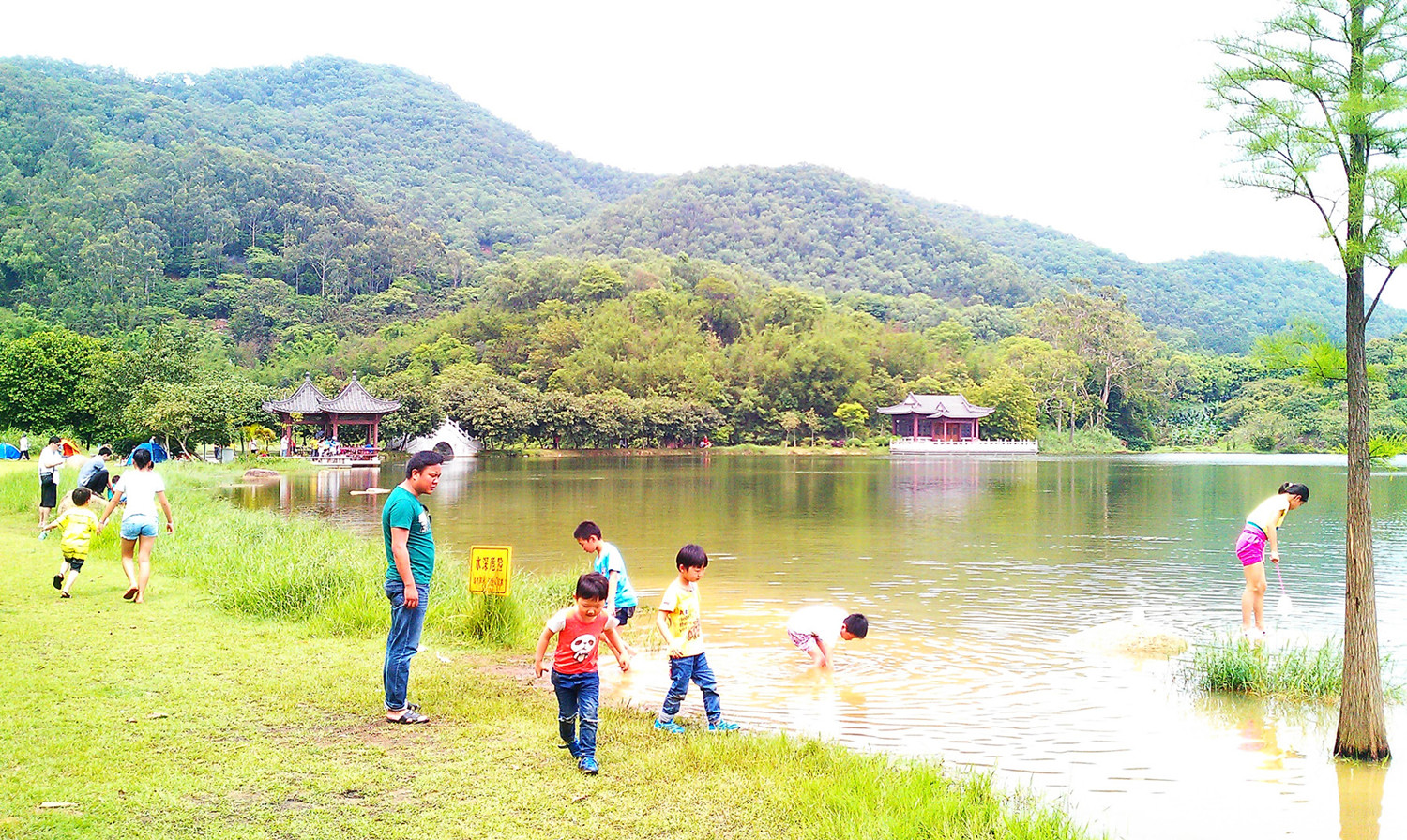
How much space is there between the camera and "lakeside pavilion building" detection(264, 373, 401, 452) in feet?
157

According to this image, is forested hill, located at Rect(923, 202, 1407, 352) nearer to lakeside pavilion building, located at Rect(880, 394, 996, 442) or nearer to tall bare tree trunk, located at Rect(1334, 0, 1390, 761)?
lakeside pavilion building, located at Rect(880, 394, 996, 442)

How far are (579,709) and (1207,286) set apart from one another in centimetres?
13940

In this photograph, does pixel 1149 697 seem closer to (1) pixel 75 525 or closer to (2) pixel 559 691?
(2) pixel 559 691

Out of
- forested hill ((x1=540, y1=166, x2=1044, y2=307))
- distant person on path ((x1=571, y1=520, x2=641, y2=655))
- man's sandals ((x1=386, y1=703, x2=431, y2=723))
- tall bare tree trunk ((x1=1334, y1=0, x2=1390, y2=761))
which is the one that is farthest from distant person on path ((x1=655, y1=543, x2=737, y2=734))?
forested hill ((x1=540, y1=166, x2=1044, y2=307))

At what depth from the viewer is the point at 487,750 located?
5113 millimetres

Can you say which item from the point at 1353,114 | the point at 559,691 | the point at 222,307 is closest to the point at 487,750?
the point at 559,691

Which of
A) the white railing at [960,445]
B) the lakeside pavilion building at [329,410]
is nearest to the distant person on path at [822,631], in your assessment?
the lakeside pavilion building at [329,410]

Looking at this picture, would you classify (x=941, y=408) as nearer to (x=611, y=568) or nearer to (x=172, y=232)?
(x=611, y=568)

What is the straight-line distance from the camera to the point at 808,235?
137000 mm

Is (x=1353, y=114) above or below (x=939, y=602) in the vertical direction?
above

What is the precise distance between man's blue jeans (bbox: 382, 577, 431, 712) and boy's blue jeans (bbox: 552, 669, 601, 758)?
1.07 m

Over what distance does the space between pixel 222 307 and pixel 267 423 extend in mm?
40145

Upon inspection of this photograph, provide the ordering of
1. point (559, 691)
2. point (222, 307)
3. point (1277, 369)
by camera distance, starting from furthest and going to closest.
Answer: point (222, 307) → point (1277, 369) → point (559, 691)

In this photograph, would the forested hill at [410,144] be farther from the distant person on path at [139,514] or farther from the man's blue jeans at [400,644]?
the man's blue jeans at [400,644]
